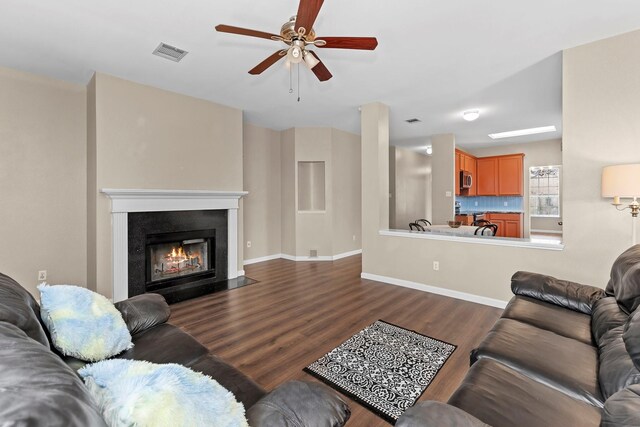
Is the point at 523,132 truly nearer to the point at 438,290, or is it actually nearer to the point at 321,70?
the point at 438,290

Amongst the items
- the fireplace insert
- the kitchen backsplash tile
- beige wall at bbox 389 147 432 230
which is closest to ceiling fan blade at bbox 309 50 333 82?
the fireplace insert

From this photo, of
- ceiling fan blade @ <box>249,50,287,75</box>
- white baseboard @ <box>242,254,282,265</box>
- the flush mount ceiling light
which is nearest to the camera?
ceiling fan blade @ <box>249,50,287,75</box>

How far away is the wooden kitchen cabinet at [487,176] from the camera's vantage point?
7.96 meters

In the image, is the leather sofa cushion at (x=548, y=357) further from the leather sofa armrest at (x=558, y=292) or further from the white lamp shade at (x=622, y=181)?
the white lamp shade at (x=622, y=181)

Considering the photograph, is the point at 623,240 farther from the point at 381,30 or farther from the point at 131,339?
the point at 131,339

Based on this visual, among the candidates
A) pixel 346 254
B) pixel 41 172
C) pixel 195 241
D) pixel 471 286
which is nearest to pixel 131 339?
pixel 195 241

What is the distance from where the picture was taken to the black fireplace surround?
12.3 ft

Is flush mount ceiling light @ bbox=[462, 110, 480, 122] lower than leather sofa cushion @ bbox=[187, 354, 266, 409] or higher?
higher

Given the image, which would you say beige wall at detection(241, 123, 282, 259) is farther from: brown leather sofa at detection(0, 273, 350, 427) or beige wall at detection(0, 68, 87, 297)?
brown leather sofa at detection(0, 273, 350, 427)

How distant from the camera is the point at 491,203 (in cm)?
840

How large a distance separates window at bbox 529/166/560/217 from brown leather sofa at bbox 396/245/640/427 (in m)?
7.14

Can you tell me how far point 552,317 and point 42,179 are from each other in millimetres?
5376

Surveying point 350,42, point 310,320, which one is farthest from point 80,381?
point 310,320

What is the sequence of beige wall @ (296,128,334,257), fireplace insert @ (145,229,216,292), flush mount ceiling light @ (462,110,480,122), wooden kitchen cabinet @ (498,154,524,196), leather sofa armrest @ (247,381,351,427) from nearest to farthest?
leather sofa armrest @ (247,381,351,427) < fireplace insert @ (145,229,216,292) < flush mount ceiling light @ (462,110,480,122) < beige wall @ (296,128,334,257) < wooden kitchen cabinet @ (498,154,524,196)
